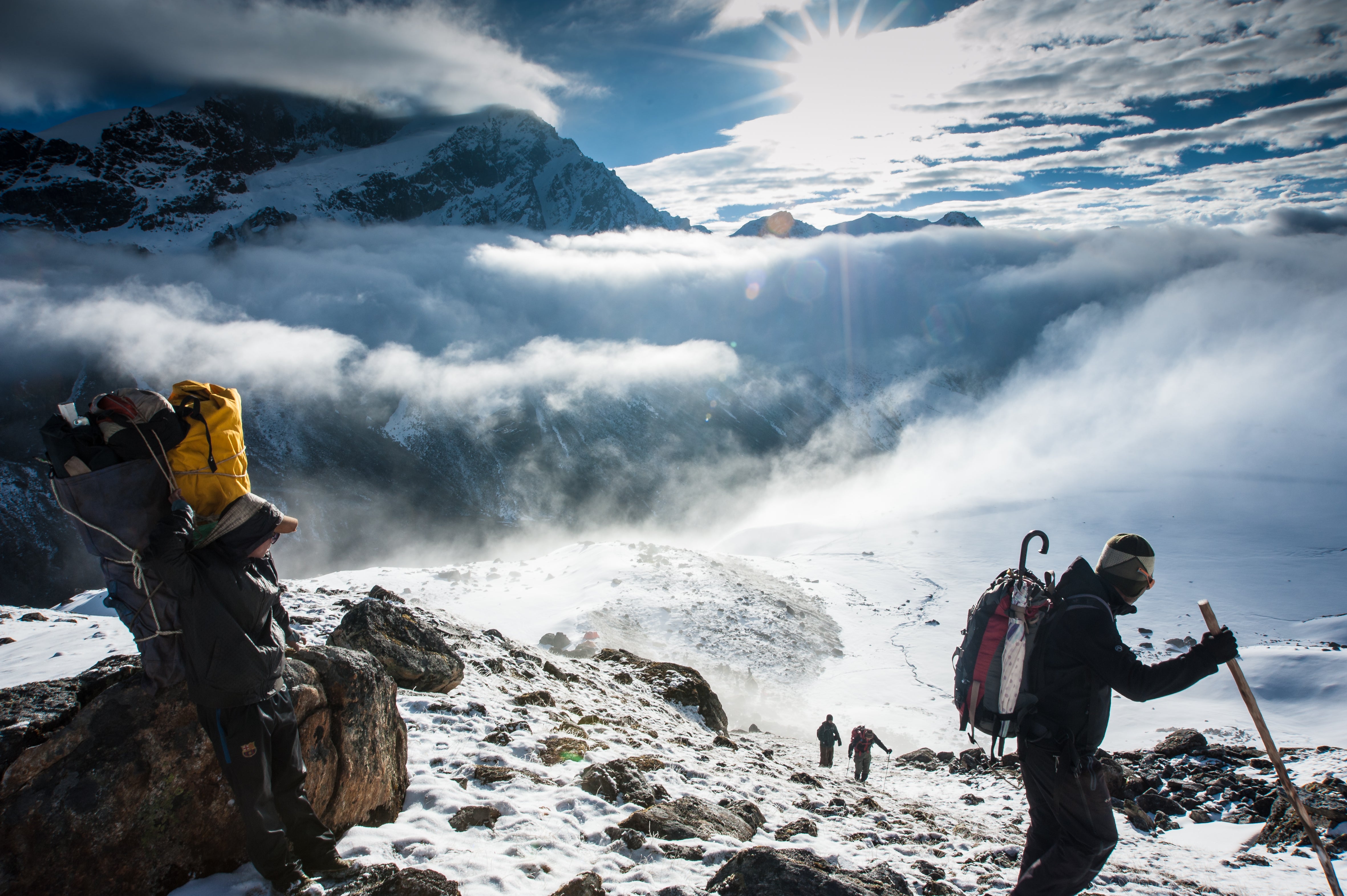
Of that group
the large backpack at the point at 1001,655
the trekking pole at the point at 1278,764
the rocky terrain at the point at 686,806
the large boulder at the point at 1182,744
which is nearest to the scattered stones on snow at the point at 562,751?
the rocky terrain at the point at 686,806

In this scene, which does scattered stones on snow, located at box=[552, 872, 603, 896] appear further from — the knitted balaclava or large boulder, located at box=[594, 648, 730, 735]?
large boulder, located at box=[594, 648, 730, 735]

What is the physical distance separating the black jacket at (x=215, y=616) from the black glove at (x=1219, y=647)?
22.0 feet

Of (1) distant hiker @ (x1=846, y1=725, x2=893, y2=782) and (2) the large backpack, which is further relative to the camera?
(1) distant hiker @ (x1=846, y1=725, x2=893, y2=782)

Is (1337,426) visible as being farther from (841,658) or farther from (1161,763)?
(1161,763)

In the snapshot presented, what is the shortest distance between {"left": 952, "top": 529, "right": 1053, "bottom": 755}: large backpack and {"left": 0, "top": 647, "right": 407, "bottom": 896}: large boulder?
15.4ft

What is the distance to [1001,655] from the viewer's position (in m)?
5.12

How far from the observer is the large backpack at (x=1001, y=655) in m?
5.03

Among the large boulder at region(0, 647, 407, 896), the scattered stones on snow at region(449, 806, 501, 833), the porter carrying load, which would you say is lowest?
the scattered stones on snow at region(449, 806, 501, 833)

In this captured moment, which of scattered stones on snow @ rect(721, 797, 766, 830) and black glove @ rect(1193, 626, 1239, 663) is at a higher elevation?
black glove @ rect(1193, 626, 1239, 663)

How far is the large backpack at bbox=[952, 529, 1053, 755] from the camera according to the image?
5027 millimetres

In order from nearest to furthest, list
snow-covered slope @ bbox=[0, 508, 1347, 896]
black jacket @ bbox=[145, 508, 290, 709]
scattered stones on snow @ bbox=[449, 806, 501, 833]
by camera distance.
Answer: black jacket @ bbox=[145, 508, 290, 709] < scattered stones on snow @ bbox=[449, 806, 501, 833] < snow-covered slope @ bbox=[0, 508, 1347, 896]

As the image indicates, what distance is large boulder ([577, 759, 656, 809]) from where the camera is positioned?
7133 millimetres

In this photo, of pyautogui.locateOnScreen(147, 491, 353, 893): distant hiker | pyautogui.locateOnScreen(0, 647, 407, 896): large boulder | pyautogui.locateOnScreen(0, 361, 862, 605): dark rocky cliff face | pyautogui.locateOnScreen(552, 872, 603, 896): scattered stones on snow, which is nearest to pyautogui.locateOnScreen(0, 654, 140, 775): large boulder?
pyautogui.locateOnScreen(0, 647, 407, 896): large boulder

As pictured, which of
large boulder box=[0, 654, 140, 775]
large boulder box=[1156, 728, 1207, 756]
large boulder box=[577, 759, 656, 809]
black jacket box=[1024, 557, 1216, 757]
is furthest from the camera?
large boulder box=[1156, 728, 1207, 756]
